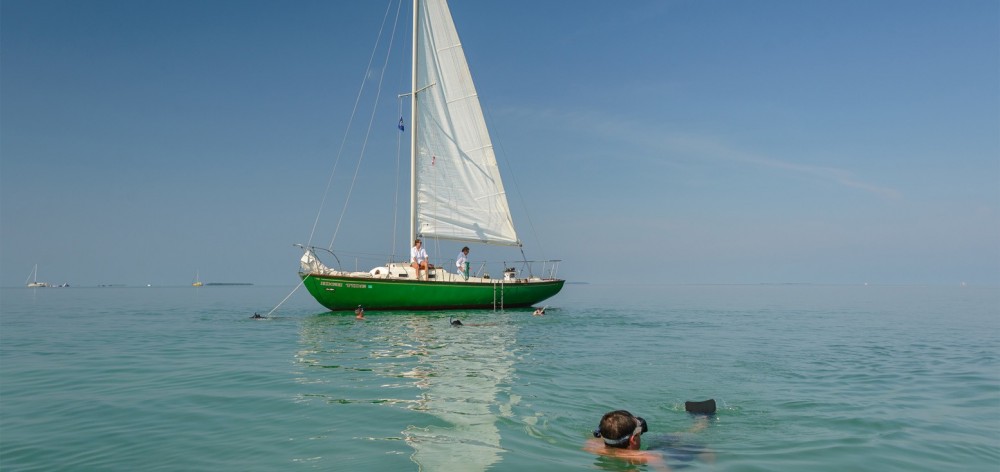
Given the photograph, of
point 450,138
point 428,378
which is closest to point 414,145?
point 450,138

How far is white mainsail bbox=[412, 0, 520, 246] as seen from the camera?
3259 centimetres

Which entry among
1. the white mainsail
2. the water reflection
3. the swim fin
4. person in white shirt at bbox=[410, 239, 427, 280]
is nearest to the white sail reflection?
the water reflection

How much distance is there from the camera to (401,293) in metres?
29.5

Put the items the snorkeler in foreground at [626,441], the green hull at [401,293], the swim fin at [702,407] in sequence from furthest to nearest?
the green hull at [401,293]
the swim fin at [702,407]
the snorkeler in foreground at [626,441]

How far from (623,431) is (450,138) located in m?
27.6

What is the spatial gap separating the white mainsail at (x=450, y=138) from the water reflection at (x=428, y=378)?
1106 centimetres

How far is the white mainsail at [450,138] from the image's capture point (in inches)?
1283

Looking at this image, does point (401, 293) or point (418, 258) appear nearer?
point (401, 293)

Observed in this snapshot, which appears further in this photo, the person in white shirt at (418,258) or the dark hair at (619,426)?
the person in white shirt at (418,258)

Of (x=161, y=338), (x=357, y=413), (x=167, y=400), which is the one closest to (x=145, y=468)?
(x=357, y=413)

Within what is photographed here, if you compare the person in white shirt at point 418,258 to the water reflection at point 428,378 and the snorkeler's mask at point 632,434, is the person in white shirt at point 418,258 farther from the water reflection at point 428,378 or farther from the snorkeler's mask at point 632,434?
the snorkeler's mask at point 632,434

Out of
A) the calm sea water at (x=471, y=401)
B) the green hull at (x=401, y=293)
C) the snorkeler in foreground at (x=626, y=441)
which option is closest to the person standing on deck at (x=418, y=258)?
the green hull at (x=401, y=293)

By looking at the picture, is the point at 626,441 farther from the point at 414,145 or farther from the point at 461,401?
the point at 414,145

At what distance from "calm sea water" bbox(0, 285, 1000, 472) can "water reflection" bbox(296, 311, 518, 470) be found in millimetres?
50
